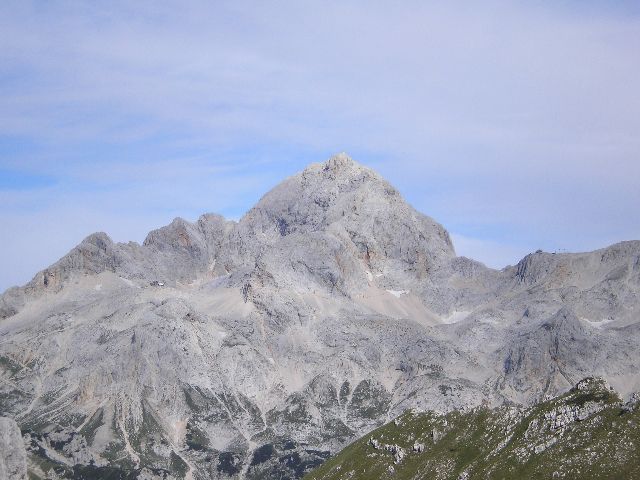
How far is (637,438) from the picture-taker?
198875 millimetres

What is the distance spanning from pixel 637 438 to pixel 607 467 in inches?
327

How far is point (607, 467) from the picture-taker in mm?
195375

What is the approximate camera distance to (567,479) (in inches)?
7869

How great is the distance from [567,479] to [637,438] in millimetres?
14152

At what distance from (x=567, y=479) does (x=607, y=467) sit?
800 centimetres
